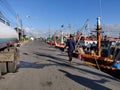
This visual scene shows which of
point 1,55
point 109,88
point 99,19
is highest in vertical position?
point 99,19

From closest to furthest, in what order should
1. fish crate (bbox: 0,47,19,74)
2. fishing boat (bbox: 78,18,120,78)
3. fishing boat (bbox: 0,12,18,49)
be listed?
fish crate (bbox: 0,47,19,74), fishing boat (bbox: 0,12,18,49), fishing boat (bbox: 78,18,120,78)

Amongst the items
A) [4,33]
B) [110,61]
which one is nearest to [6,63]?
[4,33]

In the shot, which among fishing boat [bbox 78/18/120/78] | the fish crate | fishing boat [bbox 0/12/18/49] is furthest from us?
fishing boat [bbox 78/18/120/78]

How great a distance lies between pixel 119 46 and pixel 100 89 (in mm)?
10566

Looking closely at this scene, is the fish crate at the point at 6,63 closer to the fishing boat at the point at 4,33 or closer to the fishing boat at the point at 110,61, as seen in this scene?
the fishing boat at the point at 4,33

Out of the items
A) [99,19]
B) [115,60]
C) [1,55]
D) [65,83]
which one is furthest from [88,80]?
[99,19]

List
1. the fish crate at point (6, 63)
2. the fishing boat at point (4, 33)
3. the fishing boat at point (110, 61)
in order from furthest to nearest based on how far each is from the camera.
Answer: the fishing boat at point (110, 61), the fishing boat at point (4, 33), the fish crate at point (6, 63)

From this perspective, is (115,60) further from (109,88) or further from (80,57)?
(109,88)

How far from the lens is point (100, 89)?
32.8 ft

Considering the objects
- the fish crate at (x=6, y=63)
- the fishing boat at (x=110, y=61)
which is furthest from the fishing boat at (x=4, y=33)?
the fishing boat at (x=110, y=61)

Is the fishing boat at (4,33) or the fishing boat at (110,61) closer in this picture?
the fishing boat at (4,33)

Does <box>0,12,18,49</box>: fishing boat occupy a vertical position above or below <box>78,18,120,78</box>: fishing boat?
above

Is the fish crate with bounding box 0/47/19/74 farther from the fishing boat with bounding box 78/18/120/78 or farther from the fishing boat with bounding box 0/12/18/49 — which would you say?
the fishing boat with bounding box 78/18/120/78

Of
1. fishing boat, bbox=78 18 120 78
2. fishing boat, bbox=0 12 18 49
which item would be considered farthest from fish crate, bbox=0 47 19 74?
fishing boat, bbox=78 18 120 78
